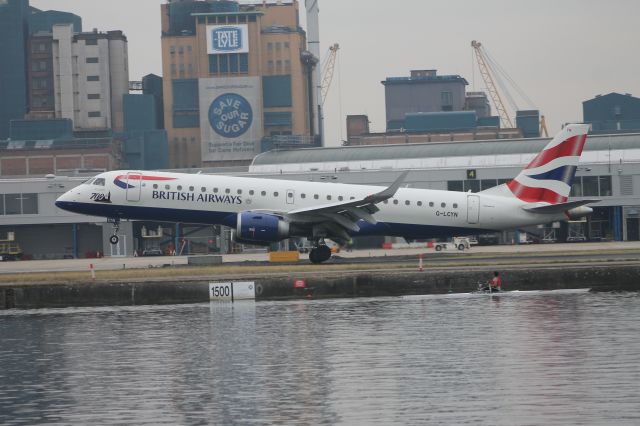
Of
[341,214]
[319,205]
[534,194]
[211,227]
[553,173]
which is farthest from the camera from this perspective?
[211,227]

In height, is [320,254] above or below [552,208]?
below

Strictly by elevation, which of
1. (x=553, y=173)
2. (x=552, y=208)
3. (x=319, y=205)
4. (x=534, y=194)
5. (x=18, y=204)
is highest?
(x=18, y=204)

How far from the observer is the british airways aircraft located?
64.0 meters

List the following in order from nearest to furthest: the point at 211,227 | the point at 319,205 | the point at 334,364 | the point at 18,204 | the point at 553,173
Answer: the point at 334,364 < the point at 319,205 < the point at 553,173 < the point at 18,204 < the point at 211,227

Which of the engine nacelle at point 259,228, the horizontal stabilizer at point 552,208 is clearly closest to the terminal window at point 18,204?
the engine nacelle at point 259,228

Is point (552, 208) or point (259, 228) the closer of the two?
point (259, 228)

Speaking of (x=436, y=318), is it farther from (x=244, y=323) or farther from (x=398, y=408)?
(x=398, y=408)

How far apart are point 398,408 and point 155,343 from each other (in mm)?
14819

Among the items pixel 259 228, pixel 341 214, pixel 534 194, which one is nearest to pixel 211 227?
pixel 341 214

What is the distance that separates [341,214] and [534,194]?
12301 mm

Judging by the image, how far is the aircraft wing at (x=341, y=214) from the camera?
206ft

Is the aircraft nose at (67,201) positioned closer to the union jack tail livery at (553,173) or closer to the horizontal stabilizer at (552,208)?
the union jack tail livery at (553,173)

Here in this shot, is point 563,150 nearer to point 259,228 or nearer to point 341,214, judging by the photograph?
point 341,214

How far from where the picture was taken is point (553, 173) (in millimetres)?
69312
